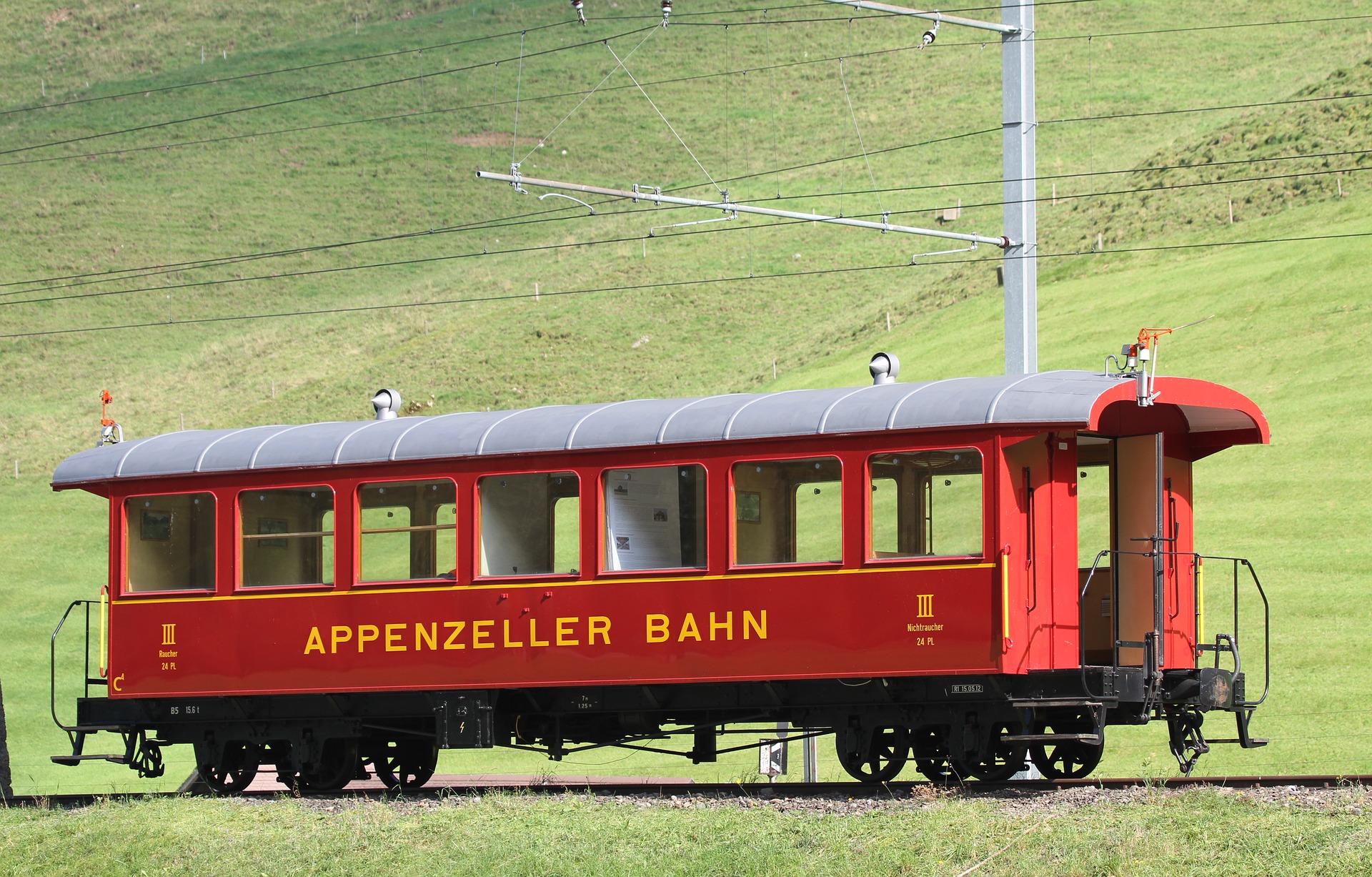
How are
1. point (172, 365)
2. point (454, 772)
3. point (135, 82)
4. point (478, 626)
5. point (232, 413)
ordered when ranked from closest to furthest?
point (478, 626), point (454, 772), point (232, 413), point (172, 365), point (135, 82)

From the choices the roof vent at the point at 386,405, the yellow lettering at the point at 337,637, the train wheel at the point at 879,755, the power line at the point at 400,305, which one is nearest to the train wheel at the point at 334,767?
the yellow lettering at the point at 337,637

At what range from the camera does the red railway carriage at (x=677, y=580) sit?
13219 mm

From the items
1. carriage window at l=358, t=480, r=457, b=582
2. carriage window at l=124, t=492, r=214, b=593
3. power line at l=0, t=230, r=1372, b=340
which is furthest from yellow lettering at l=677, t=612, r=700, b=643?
power line at l=0, t=230, r=1372, b=340

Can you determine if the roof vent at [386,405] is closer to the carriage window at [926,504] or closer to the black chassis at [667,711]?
the black chassis at [667,711]

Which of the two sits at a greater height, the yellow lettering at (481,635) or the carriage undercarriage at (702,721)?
the yellow lettering at (481,635)

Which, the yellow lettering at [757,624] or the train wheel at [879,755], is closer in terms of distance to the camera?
the yellow lettering at [757,624]

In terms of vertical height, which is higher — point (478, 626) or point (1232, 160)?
point (1232, 160)

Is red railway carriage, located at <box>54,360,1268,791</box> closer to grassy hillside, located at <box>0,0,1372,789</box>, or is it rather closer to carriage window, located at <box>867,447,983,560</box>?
carriage window, located at <box>867,447,983,560</box>

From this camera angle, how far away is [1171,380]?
44.5 ft

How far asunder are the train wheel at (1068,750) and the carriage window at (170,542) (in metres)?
7.90

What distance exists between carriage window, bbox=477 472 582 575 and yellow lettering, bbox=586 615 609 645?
481 mm

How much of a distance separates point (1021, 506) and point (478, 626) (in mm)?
4936

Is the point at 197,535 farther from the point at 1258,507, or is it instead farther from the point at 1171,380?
the point at 1258,507

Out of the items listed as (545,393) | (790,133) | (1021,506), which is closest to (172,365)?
(545,393)
